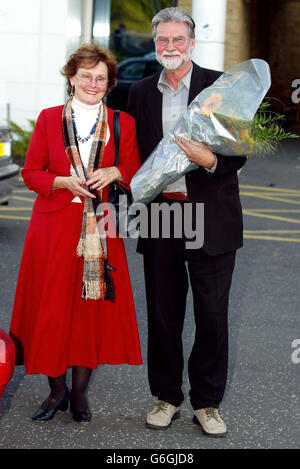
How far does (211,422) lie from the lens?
14.4 feet

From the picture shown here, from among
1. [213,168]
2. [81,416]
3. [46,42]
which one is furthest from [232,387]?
[46,42]

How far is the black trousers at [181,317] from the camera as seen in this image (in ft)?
14.2

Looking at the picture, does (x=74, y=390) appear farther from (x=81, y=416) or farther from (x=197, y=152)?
(x=197, y=152)

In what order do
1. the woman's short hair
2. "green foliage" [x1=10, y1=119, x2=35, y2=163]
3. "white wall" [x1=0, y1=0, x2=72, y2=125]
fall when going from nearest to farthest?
the woman's short hair
"green foliage" [x1=10, y1=119, x2=35, y2=163]
"white wall" [x1=0, y1=0, x2=72, y2=125]

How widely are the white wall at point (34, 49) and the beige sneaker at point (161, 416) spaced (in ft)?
36.2

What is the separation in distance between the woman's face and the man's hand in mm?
490

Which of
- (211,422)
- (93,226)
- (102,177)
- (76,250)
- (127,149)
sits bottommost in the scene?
(211,422)

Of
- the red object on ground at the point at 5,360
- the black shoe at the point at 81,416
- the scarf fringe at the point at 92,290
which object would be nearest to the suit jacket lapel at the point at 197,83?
the scarf fringe at the point at 92,290

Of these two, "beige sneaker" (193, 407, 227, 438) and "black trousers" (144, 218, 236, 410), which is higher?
→ "black trousers" (144, 218, 236, 410)

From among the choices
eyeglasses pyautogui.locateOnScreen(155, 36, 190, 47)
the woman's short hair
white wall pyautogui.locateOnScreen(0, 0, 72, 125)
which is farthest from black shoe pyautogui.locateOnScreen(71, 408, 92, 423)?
white wall pyautogui.locateOnScreen(0, 0, 72, 125)

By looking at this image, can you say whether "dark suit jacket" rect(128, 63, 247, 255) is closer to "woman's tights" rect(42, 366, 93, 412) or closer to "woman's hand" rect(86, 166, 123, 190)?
"woman's hand" rect(86, 166, 123, 190)

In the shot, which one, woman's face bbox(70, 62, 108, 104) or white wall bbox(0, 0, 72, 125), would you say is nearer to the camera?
woman's face bbox(70, 62, 108, 104)

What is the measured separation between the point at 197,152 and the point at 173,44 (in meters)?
0.53

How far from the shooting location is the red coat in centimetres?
433
